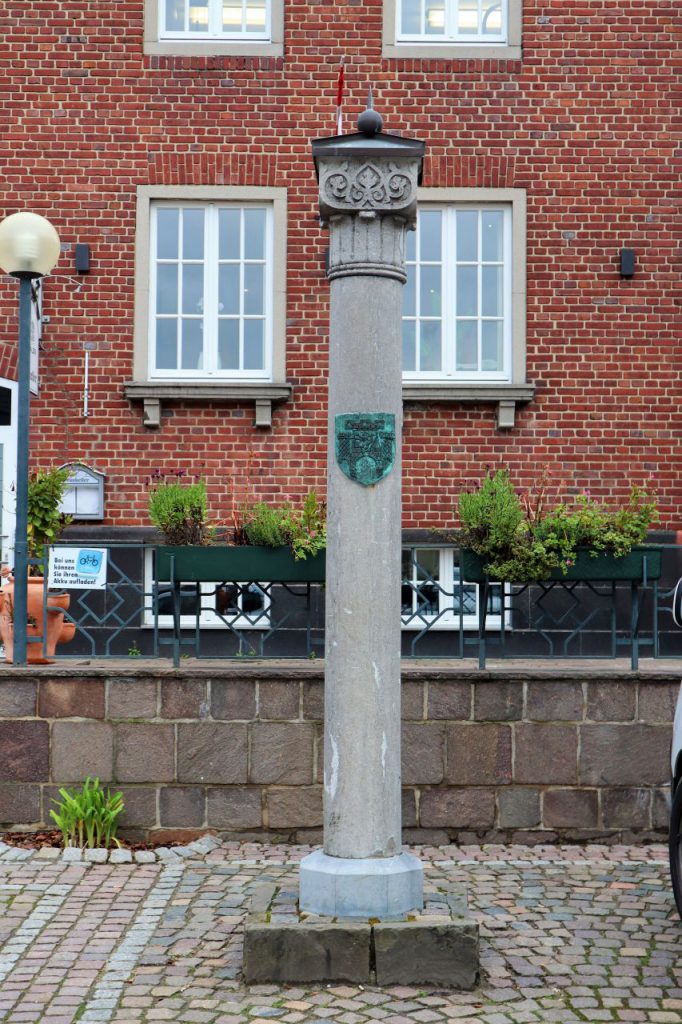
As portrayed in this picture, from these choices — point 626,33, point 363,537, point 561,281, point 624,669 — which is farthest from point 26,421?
point 626,33

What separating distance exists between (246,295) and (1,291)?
2.22 m

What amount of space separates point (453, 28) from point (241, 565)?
259 inches

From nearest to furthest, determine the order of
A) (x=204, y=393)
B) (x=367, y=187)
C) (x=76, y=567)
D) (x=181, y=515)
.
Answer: (x=367, y=187) < (x=181, y=515) < (x=76, y=567) < (x=204, y=393)

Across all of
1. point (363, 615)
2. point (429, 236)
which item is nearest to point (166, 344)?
point (429, 236)

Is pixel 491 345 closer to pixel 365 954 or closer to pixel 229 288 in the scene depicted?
pixel 229 288

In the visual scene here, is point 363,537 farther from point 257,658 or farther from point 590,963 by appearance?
point 257,658

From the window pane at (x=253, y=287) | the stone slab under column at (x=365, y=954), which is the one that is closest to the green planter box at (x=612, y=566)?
the stone slab under column at (x=365, y=954)

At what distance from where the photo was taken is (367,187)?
5.50m

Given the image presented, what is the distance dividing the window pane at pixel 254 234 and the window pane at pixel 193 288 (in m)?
0.47

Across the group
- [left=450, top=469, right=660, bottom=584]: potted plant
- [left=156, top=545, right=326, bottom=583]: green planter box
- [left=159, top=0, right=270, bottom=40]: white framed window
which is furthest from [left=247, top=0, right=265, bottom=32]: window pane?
[left=156, top=545, right=326, bottom=583]: green planter box

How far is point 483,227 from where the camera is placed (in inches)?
463

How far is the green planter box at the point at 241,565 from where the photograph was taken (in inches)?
301

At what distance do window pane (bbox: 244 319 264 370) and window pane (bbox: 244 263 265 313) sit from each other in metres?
0.14

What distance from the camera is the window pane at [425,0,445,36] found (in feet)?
38.8
